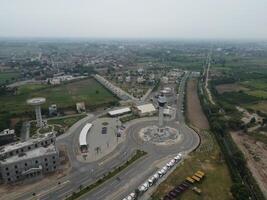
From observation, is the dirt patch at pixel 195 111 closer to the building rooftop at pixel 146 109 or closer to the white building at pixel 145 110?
the white building at pixel 145 110

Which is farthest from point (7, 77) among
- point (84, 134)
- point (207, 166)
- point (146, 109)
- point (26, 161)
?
point (207, 166)

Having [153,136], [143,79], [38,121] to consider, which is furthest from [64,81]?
[153,136]

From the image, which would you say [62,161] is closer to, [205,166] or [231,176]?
[205,166]

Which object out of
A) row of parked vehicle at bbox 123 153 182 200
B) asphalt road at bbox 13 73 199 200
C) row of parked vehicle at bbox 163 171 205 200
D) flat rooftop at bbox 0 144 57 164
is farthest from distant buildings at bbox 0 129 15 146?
row of parked vehicle at bbox 163 171 205 200

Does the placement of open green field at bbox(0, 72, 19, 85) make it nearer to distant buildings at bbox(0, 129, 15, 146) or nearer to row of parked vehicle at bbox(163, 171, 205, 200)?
distant buildings at bbox(0, 129, 15, 146)

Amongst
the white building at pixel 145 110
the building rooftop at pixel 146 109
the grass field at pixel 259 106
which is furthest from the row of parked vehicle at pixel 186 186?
the grass field at pixel 259 106
